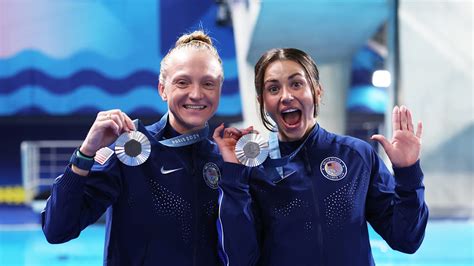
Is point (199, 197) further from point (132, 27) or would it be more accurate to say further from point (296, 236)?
point (132, 27)

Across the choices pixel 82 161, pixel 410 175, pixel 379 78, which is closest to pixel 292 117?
pixel 410 175

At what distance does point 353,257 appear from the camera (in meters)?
1.72

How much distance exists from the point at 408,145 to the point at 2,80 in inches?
355

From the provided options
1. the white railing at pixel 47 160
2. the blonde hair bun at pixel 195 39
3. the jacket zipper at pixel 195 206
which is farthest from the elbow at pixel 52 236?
the white railing at pixel 47 160

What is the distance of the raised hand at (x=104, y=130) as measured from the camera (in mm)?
1539

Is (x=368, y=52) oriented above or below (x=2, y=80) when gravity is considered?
above

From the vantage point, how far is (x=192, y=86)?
175cm

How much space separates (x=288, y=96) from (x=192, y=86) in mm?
344

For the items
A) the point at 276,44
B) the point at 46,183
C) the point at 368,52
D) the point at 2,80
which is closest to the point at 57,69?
the point at 2,80

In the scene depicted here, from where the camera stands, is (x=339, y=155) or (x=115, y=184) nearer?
(x=115, y=184)

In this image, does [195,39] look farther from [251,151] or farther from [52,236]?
[52,236]

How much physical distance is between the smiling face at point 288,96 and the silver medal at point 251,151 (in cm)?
23

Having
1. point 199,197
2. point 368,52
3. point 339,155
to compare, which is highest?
point 368,52

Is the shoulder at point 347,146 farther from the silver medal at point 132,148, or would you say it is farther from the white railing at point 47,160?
the white railing at point 47,160
